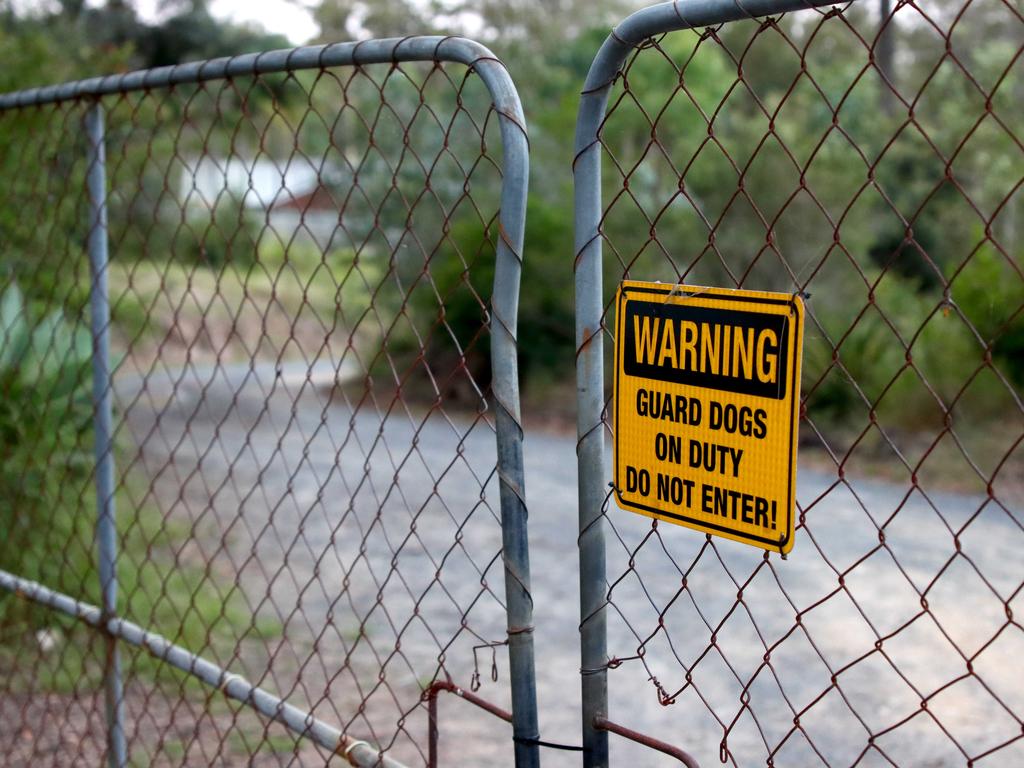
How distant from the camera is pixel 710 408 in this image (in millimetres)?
1574

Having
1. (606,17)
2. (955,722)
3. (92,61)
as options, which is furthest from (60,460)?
(606,17)

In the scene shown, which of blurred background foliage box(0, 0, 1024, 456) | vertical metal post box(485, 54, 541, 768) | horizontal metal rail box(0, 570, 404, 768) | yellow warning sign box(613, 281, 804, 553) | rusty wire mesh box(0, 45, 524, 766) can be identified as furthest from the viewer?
blurred background foliage box(0, 0, 1024, 456)

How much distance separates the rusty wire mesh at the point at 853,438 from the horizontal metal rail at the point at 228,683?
0.63 m

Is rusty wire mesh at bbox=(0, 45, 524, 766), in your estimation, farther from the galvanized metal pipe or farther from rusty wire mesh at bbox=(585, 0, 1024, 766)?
rusty wire mesh at bbox=(585, 0, 1024, 766)

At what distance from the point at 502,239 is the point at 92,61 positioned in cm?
751

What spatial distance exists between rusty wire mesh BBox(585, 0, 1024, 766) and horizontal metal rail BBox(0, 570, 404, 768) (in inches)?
24.8

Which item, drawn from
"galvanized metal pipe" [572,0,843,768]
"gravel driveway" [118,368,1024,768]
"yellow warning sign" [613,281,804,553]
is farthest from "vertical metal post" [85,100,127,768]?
"yellow warning sign" [613,281,804,553]

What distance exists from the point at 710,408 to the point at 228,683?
1306 mm

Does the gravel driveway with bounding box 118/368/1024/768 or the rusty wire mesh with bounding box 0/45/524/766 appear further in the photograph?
the gravel driveway with bounding box 118/368/1024/768

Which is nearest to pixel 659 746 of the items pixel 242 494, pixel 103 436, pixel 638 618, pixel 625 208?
pixel 103 436

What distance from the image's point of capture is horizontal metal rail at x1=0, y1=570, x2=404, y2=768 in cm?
207

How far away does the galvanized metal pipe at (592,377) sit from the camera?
168 cm

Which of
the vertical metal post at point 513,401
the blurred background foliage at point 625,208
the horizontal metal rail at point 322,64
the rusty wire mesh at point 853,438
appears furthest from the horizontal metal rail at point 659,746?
the blurred background foliage at point 625,208

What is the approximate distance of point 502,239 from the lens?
178 cm
